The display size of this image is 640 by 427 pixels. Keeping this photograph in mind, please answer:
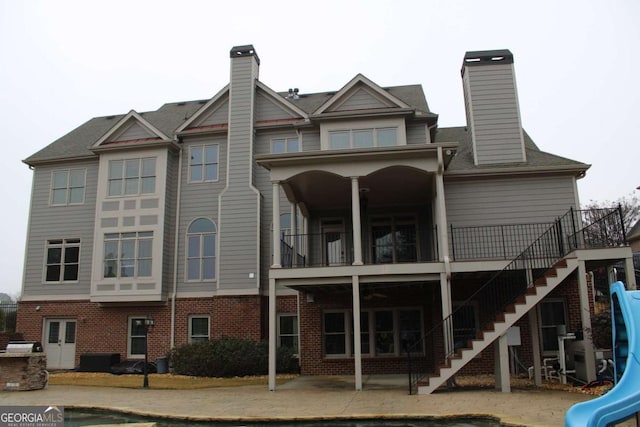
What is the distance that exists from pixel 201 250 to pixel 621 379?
52.3 feet

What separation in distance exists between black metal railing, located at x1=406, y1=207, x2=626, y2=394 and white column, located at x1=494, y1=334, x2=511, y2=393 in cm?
111

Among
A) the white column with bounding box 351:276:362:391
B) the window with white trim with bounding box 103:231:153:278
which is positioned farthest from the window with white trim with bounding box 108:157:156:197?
the white column with bounding box 351:276:362:391

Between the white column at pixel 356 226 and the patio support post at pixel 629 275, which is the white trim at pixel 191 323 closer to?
the white column at pixel 356 226

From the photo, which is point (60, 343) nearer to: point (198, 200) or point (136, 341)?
point (136, 341)

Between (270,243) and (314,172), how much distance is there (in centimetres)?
592

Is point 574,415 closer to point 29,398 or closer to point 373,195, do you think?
point 373,195

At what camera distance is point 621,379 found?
6859mm

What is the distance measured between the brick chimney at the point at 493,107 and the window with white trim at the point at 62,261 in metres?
15.7

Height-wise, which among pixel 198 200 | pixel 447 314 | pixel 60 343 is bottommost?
pixel 60 343

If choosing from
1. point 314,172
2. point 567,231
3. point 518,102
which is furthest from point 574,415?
point 518,102

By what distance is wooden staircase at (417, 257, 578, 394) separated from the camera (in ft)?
40.4

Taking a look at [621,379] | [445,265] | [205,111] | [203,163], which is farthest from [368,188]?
[621,379]

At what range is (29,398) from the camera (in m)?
13.3

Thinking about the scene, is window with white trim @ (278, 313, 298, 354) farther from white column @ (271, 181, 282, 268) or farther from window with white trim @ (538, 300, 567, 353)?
window with white trim @ (538, 300, 567, 353)
